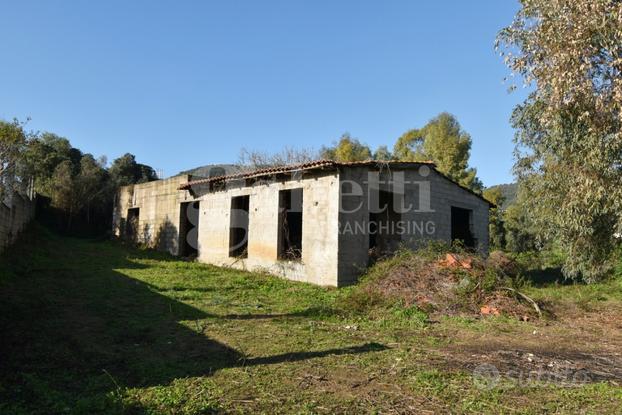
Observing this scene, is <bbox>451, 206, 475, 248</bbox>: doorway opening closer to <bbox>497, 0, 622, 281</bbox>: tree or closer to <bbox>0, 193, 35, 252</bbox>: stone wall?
<bbox>497, 0, 622, 281</bbox>: tree

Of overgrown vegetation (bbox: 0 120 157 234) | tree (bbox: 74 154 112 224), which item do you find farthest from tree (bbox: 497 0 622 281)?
tree (bbox: 74 154 112 224)

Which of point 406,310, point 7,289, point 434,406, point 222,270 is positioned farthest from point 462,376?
point 222,270

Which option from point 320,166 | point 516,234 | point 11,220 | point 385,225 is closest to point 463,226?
point 385,225

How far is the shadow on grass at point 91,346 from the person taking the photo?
4.04m

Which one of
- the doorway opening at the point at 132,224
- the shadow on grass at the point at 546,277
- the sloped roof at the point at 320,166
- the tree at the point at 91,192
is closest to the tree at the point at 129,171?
the tree at the point at 91,192

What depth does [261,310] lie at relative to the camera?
8.30 m

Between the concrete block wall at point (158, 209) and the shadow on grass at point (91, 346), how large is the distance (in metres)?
7.94

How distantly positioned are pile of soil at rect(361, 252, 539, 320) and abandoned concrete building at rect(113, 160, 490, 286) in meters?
1.80

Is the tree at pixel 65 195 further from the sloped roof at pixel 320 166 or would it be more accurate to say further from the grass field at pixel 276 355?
the grass field at pixel 276 355

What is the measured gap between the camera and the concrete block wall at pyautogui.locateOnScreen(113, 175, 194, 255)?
18.2 meters

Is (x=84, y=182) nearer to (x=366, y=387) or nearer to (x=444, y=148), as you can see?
(x=444, y=148)

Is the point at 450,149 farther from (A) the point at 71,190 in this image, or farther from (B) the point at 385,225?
(A) the point at 71,190

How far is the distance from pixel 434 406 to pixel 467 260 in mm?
6297

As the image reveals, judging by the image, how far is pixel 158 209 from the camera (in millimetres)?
19578
